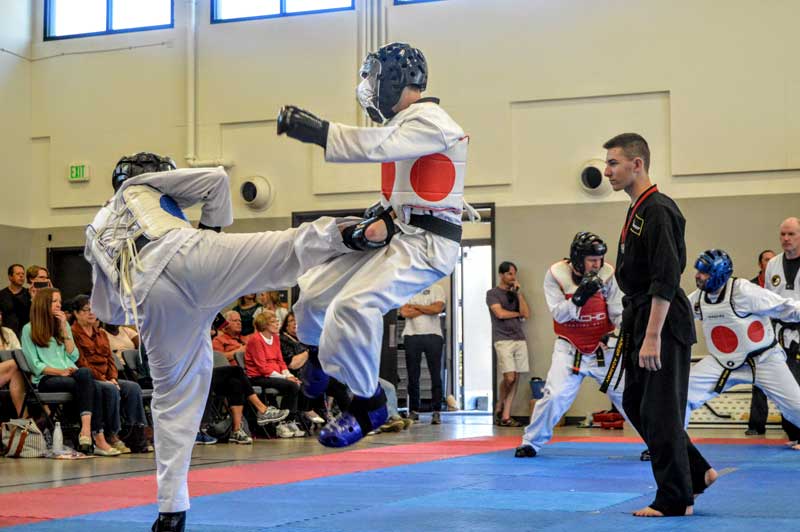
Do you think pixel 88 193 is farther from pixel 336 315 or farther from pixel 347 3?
pixel 336 315

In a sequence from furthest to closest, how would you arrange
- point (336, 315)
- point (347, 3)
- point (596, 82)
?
1. point (347, 3)
2. point (596, 82)
3. point (336, 315)

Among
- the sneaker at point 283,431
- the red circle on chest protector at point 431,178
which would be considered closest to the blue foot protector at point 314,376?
the red circle on chest protector at point 431,178

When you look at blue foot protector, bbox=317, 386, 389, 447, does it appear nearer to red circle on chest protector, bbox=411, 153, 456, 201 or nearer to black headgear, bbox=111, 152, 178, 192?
red circle on chest protector, bbox=411, 153, 456, 201

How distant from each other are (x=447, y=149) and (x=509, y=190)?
8.85 m

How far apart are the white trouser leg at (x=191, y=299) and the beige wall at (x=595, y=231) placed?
871cm

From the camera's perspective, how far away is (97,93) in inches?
573

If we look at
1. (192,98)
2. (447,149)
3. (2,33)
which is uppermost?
(2,33)

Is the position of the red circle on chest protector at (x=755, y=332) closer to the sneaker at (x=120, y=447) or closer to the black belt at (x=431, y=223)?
the black belt at (x=431, y=223)

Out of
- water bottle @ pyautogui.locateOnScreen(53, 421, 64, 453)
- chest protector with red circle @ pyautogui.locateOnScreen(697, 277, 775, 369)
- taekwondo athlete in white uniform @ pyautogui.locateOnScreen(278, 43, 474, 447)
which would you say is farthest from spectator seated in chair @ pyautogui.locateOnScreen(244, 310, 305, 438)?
taekwondo athlete in white uniform @ pyautogui.locateOnScreen(278, 43, 474, 447)

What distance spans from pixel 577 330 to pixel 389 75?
162 inches

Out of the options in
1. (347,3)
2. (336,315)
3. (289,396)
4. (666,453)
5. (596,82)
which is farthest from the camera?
(347,3)

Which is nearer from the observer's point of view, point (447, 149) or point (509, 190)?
point (447, 149)

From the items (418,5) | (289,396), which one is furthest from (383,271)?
(418,5)

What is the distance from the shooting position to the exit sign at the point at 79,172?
14469mm
